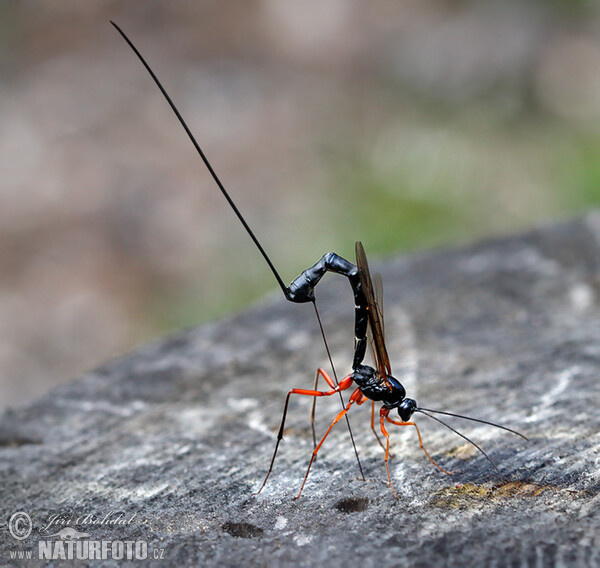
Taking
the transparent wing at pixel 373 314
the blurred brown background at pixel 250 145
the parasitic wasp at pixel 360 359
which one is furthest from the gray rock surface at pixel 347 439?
the blurred brown background at pixel 250 145

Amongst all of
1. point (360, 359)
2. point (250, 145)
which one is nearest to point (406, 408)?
point (360, 359)

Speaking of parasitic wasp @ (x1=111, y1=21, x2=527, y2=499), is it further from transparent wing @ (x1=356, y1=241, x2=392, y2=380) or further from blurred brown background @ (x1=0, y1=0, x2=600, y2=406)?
blurred brown background @ (x1=0, y1=0, x2=600, y2=406)

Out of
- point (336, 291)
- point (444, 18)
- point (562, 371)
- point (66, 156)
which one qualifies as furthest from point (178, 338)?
point (444, 18)

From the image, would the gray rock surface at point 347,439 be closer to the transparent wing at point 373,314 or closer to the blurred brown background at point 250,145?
the transparent wing at point 373,314

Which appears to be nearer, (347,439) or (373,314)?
(373,314)

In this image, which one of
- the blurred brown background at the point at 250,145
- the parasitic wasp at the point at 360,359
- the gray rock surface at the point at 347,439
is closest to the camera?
the gray rock surface at the point at 347,439

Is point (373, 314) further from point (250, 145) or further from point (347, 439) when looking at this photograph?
point (250, 145)
